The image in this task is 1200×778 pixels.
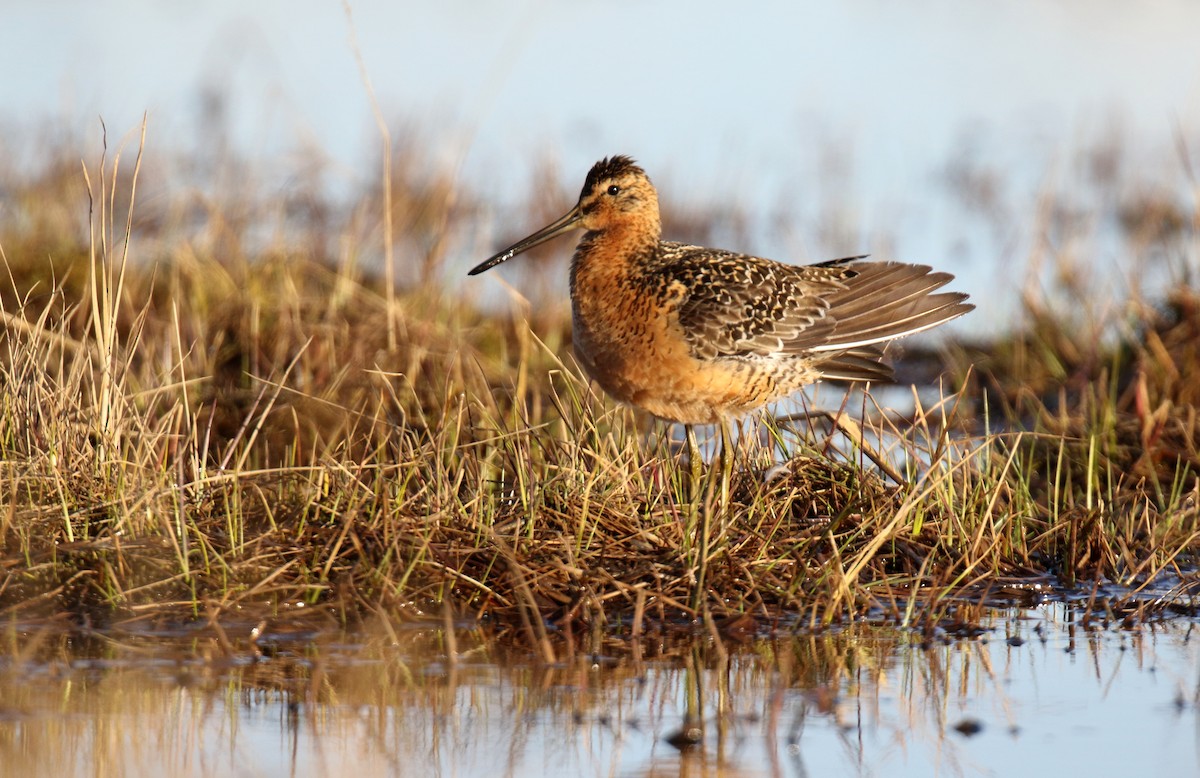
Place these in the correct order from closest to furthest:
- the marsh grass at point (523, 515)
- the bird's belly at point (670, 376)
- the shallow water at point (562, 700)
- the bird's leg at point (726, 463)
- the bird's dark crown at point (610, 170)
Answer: the shallow water at point (562, 700) < the marsh grass at point (523, 515) < the bird's leg at point (726, 463) < the bird's belly at point (670, 376) < the bird's dark crown at point (610, 170)

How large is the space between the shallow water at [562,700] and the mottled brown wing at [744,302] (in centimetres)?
151

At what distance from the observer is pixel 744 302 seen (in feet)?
18.4

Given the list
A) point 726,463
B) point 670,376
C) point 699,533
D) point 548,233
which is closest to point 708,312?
point 670,376

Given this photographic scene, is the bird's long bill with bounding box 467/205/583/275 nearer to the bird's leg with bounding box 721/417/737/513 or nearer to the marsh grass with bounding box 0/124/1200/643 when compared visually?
the marsh grass with bounding box 0/124/1200/643

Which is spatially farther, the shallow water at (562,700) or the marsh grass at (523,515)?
the marsh grass at (523,515)

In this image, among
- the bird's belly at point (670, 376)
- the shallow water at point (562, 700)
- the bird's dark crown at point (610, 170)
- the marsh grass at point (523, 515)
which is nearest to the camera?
the shallow water at point (562, 700)

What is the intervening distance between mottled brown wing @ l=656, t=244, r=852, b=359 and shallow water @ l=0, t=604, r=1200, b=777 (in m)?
1.51

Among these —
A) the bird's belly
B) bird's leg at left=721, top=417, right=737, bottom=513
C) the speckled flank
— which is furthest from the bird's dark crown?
bird's leg at left=721, top=417, right=737, bottom=513

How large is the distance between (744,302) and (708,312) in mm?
179

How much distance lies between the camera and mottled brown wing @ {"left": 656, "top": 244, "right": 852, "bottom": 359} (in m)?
5.49

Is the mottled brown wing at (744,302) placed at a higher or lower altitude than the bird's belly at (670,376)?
higher

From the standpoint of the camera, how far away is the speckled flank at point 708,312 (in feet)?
17.9

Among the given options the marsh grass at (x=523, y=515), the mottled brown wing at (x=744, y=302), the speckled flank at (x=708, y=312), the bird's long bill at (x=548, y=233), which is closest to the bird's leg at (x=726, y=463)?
the marsh grass at (x=523, y=515)

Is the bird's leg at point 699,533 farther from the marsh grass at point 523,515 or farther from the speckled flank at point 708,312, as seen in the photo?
the speckled flank at point 708,312
